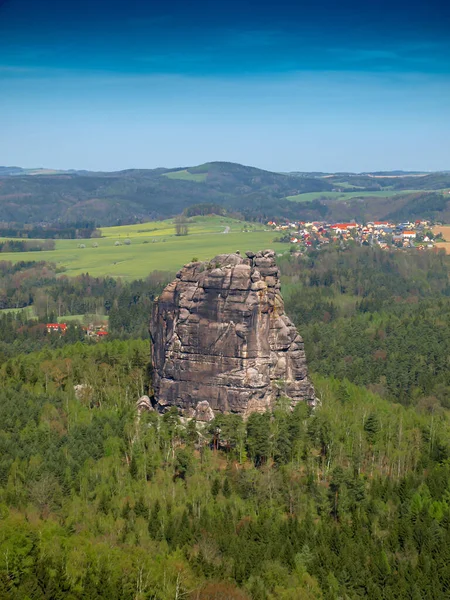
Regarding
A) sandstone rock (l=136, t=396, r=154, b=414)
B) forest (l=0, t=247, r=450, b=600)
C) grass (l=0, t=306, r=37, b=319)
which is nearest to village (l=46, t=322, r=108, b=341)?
grass (l=0, t=306, r=37, b=319)

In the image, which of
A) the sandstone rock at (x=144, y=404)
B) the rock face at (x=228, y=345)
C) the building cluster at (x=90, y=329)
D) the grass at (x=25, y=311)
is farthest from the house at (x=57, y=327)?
the rock face at (x=228, y=345)

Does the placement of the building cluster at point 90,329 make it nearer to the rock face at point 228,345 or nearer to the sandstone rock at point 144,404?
the sandstone rock at point 144,404

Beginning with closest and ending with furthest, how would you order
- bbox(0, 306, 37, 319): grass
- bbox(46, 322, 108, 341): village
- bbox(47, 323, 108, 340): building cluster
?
bbox(46, 322, 108, 341): village, bbox(47, 323, 108, 340): building cluster, bbox(0, 306, 37, 319): grass

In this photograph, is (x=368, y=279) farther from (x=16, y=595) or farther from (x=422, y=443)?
(x=16, y=595)

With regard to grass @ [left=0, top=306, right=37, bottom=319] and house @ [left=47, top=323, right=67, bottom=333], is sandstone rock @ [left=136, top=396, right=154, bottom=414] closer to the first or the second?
house @ [left=47, top=323, right=67, bottom=333]

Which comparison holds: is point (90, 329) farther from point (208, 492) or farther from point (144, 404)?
point (208, 492)

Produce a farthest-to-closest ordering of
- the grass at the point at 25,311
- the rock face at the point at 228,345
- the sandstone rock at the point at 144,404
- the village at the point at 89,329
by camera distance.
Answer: the grass at the point at 25,311, the village at the point at 89,329, the sandstone rock at the point at 144,404, the rock face at the point at 228,345

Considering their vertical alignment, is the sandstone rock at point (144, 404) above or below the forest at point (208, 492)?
above

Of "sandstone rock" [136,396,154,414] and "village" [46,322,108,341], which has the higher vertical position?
"sandstone rock" [136,396,154,414]
